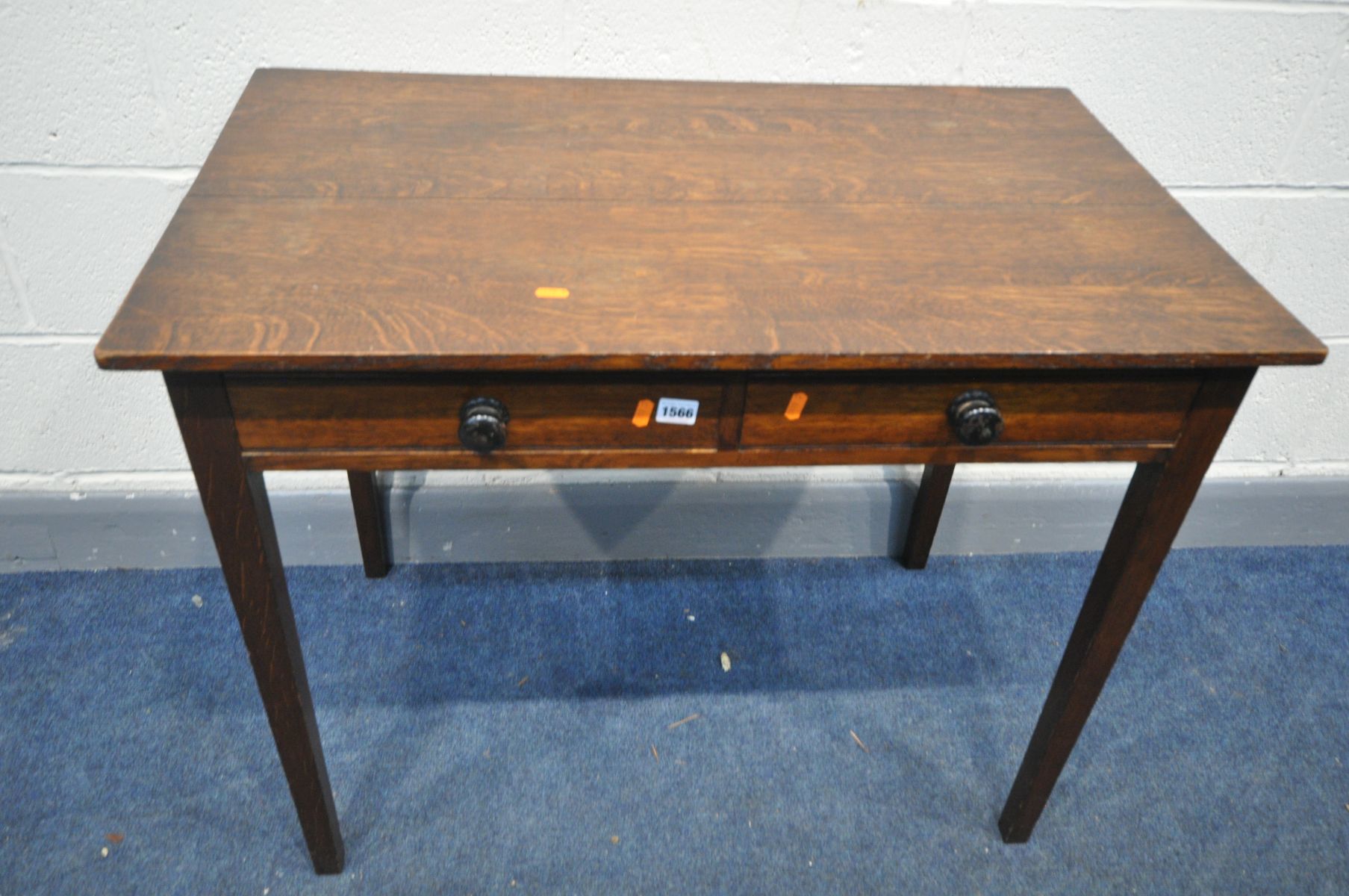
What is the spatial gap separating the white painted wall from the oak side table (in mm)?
188

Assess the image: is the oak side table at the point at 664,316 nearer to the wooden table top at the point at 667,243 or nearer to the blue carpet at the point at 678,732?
the wooden table top at the point at 667,243

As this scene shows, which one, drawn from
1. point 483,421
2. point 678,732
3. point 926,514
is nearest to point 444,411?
point 483,421

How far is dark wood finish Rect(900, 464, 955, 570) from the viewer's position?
59.4 inches

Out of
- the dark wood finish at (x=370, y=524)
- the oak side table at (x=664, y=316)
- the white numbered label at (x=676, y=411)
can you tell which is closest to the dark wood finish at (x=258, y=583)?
the oak side table at (x=664, y=316)

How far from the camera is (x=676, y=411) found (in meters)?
0.81

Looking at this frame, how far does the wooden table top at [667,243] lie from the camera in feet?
2.43

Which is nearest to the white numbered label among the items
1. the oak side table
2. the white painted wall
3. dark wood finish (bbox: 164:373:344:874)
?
the oak side table

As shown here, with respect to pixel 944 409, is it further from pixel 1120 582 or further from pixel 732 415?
pixel 1120 582

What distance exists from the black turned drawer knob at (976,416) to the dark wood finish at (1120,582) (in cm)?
18

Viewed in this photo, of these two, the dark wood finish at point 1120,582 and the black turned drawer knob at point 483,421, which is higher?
the black turned drawer knob at point 483,421

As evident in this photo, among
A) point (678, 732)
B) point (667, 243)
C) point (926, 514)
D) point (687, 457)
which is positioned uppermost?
point (667, 243)

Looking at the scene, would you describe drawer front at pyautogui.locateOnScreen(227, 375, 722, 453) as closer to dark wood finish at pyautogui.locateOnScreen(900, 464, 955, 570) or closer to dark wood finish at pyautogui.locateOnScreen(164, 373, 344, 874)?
dark wood finish at pyautogui.locateOnScreen(164, 373, 344, 874)

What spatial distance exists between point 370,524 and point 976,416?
981 millimetres

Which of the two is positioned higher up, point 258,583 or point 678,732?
point 258,583
